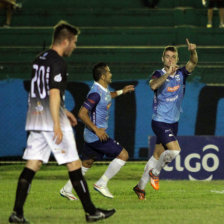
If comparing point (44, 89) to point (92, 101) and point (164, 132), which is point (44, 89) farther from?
point (164, 132)

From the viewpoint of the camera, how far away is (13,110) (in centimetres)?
1636

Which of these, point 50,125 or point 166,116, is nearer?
point 50,125

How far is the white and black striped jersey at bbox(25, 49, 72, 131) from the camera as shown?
6.78m

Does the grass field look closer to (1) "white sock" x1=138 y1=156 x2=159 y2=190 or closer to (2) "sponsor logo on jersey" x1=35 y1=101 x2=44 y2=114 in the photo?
(1) "white sock" x1=138 y1=156 x2=159 y2=190

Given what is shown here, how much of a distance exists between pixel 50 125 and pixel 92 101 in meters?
2.50

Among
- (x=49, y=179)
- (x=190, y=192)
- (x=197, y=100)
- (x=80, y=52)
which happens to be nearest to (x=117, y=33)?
(x=80, y=52)

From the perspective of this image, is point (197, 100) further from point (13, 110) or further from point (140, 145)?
point (13, 110)

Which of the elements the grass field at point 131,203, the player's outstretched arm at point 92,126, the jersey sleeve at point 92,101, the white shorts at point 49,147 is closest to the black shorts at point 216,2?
the grass field at point 131,203

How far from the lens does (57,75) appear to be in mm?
6746

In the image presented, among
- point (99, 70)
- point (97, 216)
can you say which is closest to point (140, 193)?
point (99, 70)

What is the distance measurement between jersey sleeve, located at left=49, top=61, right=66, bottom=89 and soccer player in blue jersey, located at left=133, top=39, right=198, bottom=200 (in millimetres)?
2796

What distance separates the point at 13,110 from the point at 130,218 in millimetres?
9541

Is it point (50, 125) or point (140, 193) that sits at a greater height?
point (50, 125)

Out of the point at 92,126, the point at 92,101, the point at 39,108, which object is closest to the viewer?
the point at 39,108
